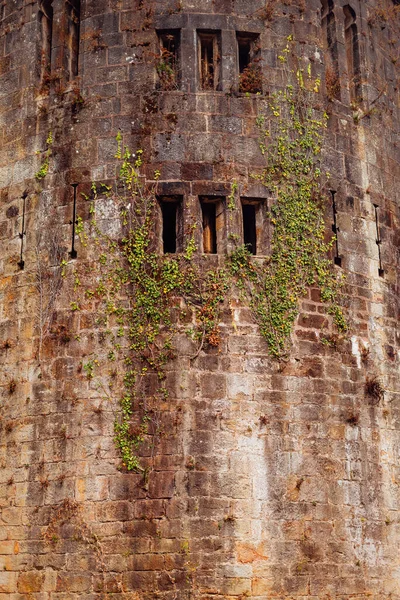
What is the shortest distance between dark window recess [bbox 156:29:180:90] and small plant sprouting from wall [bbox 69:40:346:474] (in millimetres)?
1395

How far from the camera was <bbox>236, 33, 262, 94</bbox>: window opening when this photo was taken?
17297 millimetres

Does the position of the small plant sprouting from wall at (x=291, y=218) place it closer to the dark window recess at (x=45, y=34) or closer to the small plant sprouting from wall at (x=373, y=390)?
the small plant sprouting from wall at (x=373, y=390)

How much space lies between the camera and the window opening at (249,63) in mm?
17297

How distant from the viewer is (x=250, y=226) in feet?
55.1

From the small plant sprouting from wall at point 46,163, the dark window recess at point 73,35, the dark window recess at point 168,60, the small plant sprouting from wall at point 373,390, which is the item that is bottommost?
the small plant sprouting from wall at point 373,390

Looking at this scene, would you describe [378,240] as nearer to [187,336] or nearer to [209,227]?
[209,227]

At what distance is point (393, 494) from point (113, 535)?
4.92 m

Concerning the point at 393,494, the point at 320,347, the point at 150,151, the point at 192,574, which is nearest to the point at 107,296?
the point at 150,151

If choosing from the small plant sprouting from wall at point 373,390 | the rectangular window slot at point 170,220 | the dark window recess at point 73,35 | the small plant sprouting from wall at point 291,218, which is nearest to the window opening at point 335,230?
the small plant sprouting from wall at point 291,218

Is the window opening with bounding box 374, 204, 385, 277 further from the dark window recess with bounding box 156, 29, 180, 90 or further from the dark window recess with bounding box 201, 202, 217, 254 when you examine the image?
the dark window recess with bounding box 156, 29, 180, 90

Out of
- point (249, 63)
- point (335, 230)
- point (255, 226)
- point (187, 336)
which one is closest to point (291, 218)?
point (255, 226)

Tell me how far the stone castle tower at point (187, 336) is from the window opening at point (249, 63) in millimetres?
40

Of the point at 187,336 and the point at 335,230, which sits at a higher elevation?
the point at 335,230

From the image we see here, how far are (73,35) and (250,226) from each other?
5.06 meters
